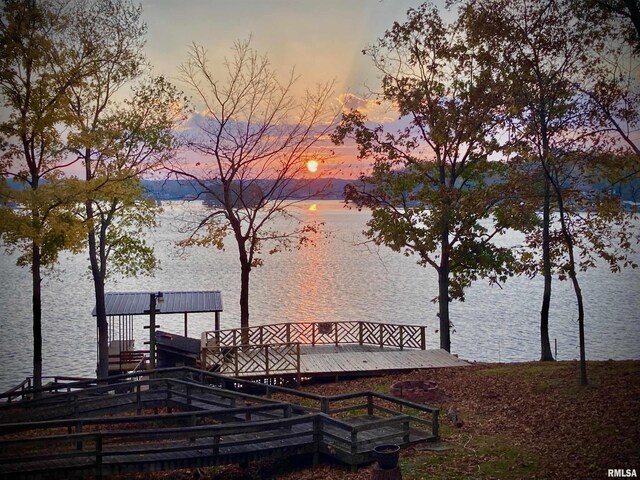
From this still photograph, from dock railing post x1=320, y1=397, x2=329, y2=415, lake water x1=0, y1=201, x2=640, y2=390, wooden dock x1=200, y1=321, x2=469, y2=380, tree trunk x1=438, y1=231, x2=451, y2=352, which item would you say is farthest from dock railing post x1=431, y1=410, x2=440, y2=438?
lake water x1=0, y1=201, x2=640, y2=390

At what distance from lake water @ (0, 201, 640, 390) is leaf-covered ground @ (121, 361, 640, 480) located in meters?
15.3

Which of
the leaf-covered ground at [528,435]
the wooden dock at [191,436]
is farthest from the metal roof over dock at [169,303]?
the leaf-covered ground at [528,435]

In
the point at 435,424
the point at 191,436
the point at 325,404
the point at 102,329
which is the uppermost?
the point at 102,329

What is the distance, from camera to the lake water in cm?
4297

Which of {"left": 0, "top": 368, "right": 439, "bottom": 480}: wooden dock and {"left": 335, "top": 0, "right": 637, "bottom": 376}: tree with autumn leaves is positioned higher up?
{"left": 335, "top": 0, "right": 637, "bottom": 376}: tree with autumn leaves

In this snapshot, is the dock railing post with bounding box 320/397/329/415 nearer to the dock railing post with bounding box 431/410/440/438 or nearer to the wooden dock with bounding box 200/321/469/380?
the dock railing post with bounding box 431/410/440/438

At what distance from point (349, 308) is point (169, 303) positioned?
34.1 metres

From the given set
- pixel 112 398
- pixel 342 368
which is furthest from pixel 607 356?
pixel 112 398

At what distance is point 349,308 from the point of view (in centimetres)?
6134

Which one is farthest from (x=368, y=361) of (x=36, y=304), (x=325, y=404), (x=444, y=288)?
(x=36, y=304)

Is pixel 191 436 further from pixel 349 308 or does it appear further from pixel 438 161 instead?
pixel 349 308

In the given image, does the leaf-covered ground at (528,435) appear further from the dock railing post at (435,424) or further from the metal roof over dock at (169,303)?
the metal roof over dock at (169,303)

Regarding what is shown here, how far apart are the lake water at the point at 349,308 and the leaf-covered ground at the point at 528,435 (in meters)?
15.3

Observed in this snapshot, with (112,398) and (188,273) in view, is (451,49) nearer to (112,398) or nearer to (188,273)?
(112,398)
